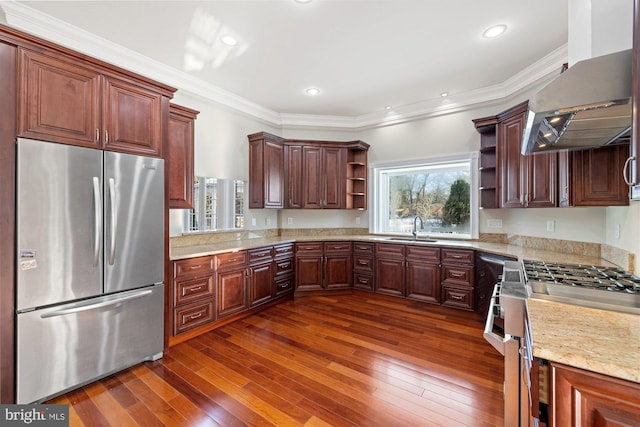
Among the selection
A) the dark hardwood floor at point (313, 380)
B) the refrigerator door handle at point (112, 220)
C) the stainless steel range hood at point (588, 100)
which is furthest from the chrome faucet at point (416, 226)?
the refrigerator door handle at point (112, 220)

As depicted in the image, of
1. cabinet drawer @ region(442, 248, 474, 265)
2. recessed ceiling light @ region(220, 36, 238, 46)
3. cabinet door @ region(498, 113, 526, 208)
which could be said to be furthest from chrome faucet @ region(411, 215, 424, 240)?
recessed ceiling light @ region(220, 36, 238, 46)

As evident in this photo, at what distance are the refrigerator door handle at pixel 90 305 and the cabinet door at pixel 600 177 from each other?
3.77 meters

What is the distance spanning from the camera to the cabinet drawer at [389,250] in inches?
157

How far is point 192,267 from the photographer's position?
112 inches

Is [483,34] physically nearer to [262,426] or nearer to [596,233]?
[596,233]

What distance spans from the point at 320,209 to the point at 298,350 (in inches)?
98.5

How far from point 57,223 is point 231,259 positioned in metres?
1.60

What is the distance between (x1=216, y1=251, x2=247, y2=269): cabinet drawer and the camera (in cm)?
311

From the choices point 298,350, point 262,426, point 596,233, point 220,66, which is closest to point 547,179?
point 596,233

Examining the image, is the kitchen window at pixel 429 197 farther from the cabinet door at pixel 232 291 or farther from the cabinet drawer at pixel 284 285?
the cabinet door at pixel 232 291

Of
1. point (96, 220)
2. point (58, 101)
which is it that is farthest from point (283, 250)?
point (58, 101)

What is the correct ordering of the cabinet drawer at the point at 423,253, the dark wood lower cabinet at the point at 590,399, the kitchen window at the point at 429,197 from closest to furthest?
the dark wood lower cabinet at the point at 590,399 < the cabinet drawer at the point at 423,253 < the kitchen window at the point at 429,197

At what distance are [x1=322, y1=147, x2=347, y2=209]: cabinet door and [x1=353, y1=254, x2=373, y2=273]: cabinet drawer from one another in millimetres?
873

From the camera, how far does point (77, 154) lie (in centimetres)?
200
